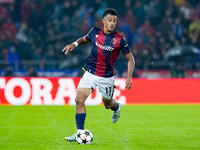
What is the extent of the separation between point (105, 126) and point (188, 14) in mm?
12632

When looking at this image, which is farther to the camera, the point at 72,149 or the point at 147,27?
the point at 147,27

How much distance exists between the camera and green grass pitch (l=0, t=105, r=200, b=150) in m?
6.54

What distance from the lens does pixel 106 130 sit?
8.38 metres

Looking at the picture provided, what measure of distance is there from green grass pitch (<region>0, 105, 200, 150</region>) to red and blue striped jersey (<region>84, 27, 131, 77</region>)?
1158 mm

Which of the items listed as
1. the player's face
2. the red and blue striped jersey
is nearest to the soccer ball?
the red and blue striped jersey

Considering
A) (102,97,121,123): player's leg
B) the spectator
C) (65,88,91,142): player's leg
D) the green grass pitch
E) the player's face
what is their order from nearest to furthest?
the green grass pitch → (65,88,91,142): player's leg → the player's face → (102,97,121,123): player's leg → the spectator

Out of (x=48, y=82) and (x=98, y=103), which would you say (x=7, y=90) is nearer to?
(x=48, y=82)

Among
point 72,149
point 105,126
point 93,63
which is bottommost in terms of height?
point 105,126

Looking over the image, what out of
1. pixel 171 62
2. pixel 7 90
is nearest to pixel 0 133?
pixel 7 90

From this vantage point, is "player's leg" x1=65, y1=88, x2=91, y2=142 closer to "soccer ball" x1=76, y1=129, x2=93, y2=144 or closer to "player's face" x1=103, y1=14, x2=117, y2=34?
"soccer ball" x1=76, y1=129, x2=93, y2=144

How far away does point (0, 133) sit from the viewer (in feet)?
25.5

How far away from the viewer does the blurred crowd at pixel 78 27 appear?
1734 centimetres

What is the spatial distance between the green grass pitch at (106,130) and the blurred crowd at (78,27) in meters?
5.13

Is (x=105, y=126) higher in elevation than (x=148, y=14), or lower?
lower
